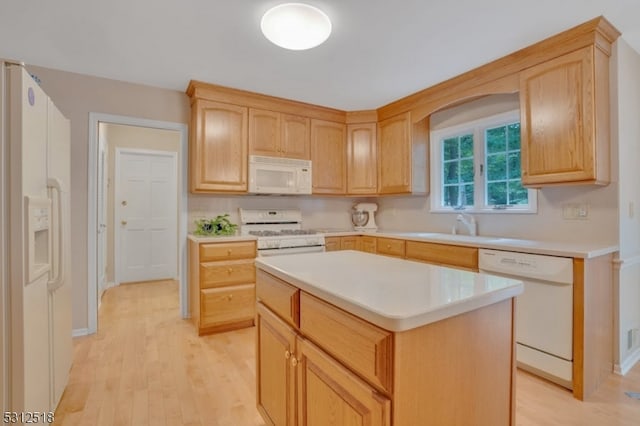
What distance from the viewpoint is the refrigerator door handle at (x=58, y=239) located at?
1.59 meters

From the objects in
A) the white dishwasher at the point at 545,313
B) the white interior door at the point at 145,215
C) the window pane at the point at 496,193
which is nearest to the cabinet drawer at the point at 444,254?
the white dishwasher at the point at 545,313

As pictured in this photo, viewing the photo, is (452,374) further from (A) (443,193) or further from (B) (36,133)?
(A) (443,193)

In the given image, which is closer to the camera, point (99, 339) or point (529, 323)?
point (529, 323)

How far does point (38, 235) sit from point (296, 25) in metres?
1.81

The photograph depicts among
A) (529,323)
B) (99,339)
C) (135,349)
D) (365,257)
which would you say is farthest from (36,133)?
(529,323)

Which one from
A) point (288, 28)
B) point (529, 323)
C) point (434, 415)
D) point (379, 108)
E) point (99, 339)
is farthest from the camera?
point (379, 108)

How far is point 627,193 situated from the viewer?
224 cm

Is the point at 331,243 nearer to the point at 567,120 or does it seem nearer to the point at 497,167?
the point at 497,167

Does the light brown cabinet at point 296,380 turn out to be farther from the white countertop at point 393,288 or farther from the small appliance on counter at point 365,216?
the small appliance on counter at point 365,216

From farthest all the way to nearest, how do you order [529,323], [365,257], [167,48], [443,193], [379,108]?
[379,108] → [443,193] → [167,48] → [529,323] → [365,257]

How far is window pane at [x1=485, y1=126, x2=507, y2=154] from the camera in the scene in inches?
117

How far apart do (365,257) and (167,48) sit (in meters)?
2.18

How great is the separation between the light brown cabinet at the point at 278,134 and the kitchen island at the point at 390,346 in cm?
228

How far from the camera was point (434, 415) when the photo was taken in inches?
35.0
